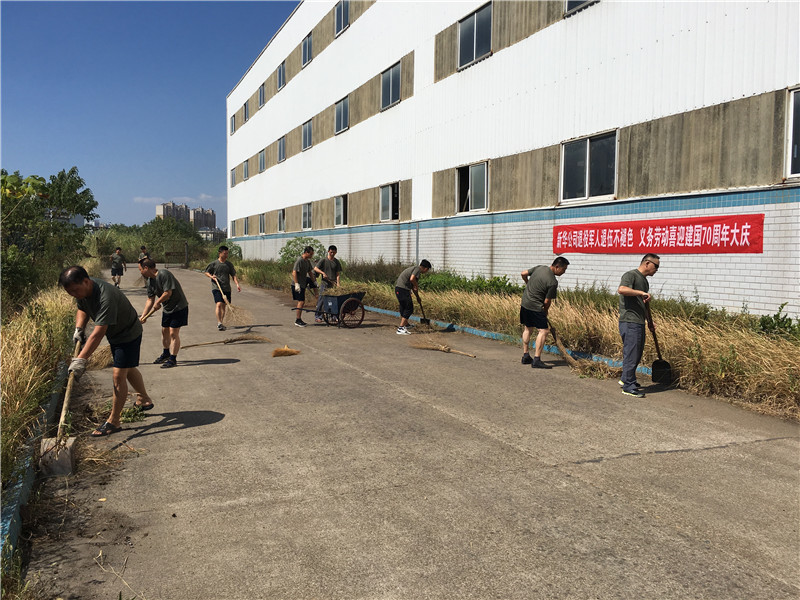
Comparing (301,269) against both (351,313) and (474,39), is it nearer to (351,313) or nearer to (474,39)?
(351,313)

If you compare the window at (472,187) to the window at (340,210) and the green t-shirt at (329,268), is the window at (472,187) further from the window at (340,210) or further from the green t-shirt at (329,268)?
the window at (340,210)

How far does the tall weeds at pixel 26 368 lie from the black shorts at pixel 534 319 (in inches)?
285

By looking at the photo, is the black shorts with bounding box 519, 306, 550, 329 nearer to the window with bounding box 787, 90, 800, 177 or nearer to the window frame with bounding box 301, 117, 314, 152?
the window with bounding box 787, 90, 800, 177

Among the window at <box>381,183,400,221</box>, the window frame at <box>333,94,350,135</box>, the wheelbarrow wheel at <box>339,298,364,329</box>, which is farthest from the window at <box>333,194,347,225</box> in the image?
the wheelbarrow wheel at <box>339,298,364,329</box>

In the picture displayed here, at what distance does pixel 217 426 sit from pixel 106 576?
2.96 m

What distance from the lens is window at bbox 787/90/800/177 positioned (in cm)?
969

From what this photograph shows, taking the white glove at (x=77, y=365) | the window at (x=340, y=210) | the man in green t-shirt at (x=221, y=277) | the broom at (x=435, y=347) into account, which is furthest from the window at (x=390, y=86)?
the white glove at (x=77, y=365)

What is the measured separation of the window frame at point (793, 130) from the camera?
9.69 meters

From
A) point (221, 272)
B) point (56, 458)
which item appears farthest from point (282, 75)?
point (56, 458)

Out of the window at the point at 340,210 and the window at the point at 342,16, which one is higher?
the window at the point at 342,16

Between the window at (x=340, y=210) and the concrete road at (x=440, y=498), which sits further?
the window at (x=340, y=210)

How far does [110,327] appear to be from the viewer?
638 cm

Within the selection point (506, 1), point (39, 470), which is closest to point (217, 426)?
point (39, 470)

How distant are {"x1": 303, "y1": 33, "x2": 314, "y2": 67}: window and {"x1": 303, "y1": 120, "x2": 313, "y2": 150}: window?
342 cm
